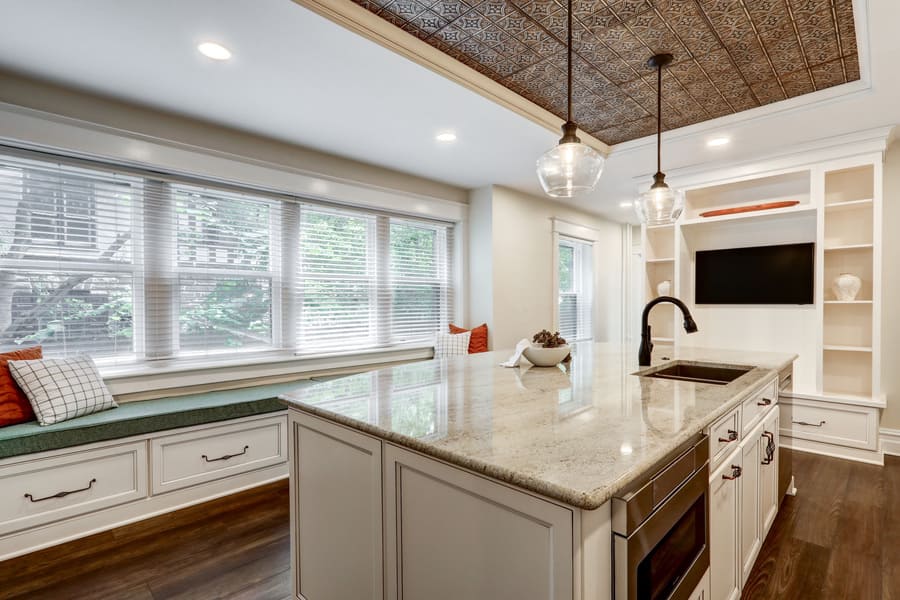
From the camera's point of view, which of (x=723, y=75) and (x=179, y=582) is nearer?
(x=179, y=582)

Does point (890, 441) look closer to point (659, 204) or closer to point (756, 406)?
point (756, 406)

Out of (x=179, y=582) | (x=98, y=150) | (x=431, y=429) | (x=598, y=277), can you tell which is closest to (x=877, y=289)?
(x=598, y=277)

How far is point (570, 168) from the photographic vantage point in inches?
77.0

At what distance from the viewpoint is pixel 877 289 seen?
10.9 feet

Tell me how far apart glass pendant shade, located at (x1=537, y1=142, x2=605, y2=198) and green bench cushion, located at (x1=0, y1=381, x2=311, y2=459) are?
7.44 ft

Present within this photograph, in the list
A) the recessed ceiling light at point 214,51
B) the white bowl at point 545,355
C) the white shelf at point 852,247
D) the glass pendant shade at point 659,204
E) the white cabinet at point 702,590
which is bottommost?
the white cabinet at point 702,590

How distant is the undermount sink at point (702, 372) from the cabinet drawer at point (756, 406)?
0.52 feet

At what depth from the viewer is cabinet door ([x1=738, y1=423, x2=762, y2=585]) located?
173cm

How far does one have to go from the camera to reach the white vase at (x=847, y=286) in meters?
3.47

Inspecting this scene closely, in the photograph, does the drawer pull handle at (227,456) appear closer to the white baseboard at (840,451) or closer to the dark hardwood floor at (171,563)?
the dark hardwood floor at (171,563)

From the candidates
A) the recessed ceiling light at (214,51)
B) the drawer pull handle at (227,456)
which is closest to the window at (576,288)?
the drawer pull handle at (227,456)

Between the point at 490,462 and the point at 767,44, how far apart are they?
8.86 feet

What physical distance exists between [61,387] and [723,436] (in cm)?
316

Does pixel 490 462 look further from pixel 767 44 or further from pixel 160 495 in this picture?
pixel 767 44
